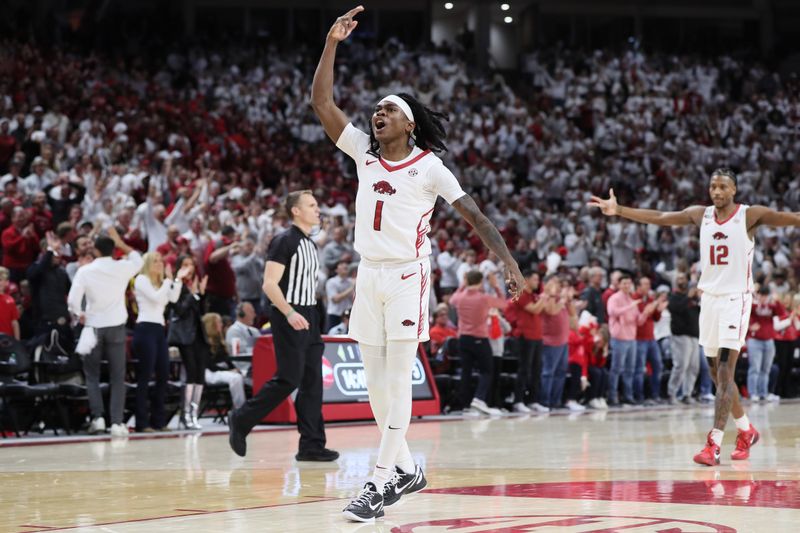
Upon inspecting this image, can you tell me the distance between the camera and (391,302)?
669cm

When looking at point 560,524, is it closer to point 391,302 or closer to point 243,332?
point 391,302

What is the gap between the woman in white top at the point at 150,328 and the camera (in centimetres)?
1370

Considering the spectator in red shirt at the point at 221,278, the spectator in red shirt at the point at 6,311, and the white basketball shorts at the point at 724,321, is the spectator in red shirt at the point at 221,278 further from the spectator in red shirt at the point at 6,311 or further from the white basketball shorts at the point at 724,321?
the white basketball shorts at the point at 724,321

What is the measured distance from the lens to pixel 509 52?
1507 inches

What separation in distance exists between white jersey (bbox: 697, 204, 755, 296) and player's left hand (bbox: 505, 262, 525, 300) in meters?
4.52

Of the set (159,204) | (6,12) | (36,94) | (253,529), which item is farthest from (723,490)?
(6,12)

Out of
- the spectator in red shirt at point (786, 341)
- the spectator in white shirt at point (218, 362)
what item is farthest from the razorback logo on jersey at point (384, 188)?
the spectator in red shirt at point (786, 341)

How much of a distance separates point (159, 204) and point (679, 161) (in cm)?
1833

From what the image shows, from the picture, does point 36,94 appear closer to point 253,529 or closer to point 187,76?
point 187,76

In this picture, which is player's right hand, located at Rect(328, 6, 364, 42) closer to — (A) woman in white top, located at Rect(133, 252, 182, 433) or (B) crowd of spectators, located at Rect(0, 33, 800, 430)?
(A) woman in white top, located at Rect(133, 252, 182, 433)

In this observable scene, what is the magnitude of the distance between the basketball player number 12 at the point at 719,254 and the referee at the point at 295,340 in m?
3.41

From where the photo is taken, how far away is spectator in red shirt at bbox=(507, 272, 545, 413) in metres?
17.7

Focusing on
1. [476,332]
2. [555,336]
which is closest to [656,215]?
[476,332]

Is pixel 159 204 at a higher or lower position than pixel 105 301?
higher
